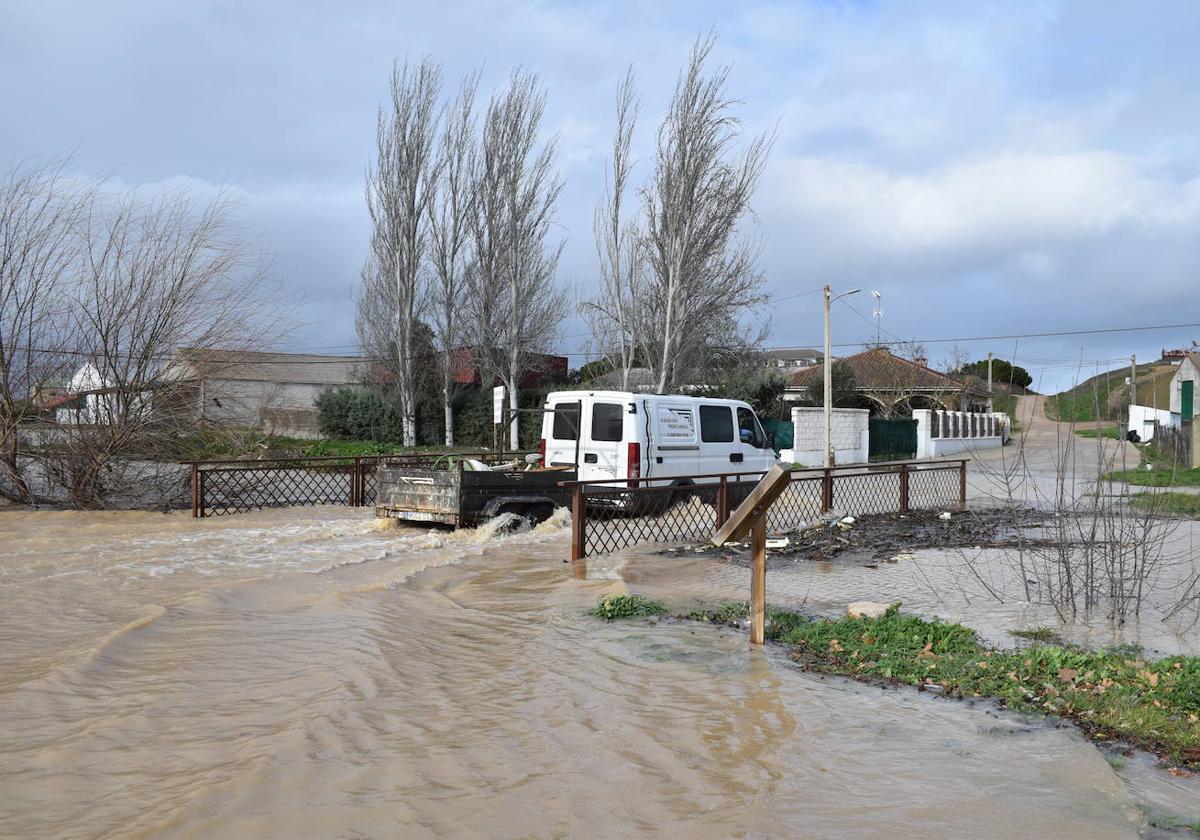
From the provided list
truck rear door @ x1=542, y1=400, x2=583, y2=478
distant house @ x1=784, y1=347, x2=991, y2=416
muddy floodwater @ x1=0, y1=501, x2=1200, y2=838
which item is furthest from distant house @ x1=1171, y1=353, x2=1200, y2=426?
muddy floodwater @ x1=0, y1=501, x2=1200, y2=838

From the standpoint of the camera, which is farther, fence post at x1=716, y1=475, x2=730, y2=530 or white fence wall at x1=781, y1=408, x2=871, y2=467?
white fence wall at x1=781, y1=408, x2=871, y2=467

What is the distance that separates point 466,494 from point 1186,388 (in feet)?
125

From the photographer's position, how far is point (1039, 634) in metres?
6.54

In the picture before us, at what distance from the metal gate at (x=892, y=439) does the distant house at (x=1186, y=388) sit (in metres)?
10.1

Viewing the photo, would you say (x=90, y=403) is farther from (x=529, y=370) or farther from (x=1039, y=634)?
(x=529, y=370)

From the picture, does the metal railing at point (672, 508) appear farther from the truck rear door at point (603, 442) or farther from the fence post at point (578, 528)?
the truck rear door at point (603, 442)

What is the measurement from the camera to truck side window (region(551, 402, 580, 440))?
13023 millimetres

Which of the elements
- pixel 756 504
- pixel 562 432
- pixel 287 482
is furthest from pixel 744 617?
pixel 287 482

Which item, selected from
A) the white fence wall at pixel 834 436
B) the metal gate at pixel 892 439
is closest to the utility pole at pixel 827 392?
the white fence wall at pixel 834 436

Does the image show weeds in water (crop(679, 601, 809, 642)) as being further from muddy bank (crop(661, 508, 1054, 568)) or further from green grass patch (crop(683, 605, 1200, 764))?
muddy bank (crop(661, 508, 1054, 568))

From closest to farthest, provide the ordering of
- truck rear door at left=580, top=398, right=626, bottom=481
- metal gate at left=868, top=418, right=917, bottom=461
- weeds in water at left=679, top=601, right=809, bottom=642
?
weeds in water at left=679, top=601, right=809, bottom=642
truck rear door at left=580, top=398, right=626, bottom=481
metal gate at left=868, top=418, right=917, bottom=461

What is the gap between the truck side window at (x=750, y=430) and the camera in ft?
47.2

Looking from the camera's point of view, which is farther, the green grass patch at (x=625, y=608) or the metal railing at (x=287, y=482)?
the metal railing at (x=287, y=482)

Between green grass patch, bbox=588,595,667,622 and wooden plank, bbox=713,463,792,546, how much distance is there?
1504 millimetres
